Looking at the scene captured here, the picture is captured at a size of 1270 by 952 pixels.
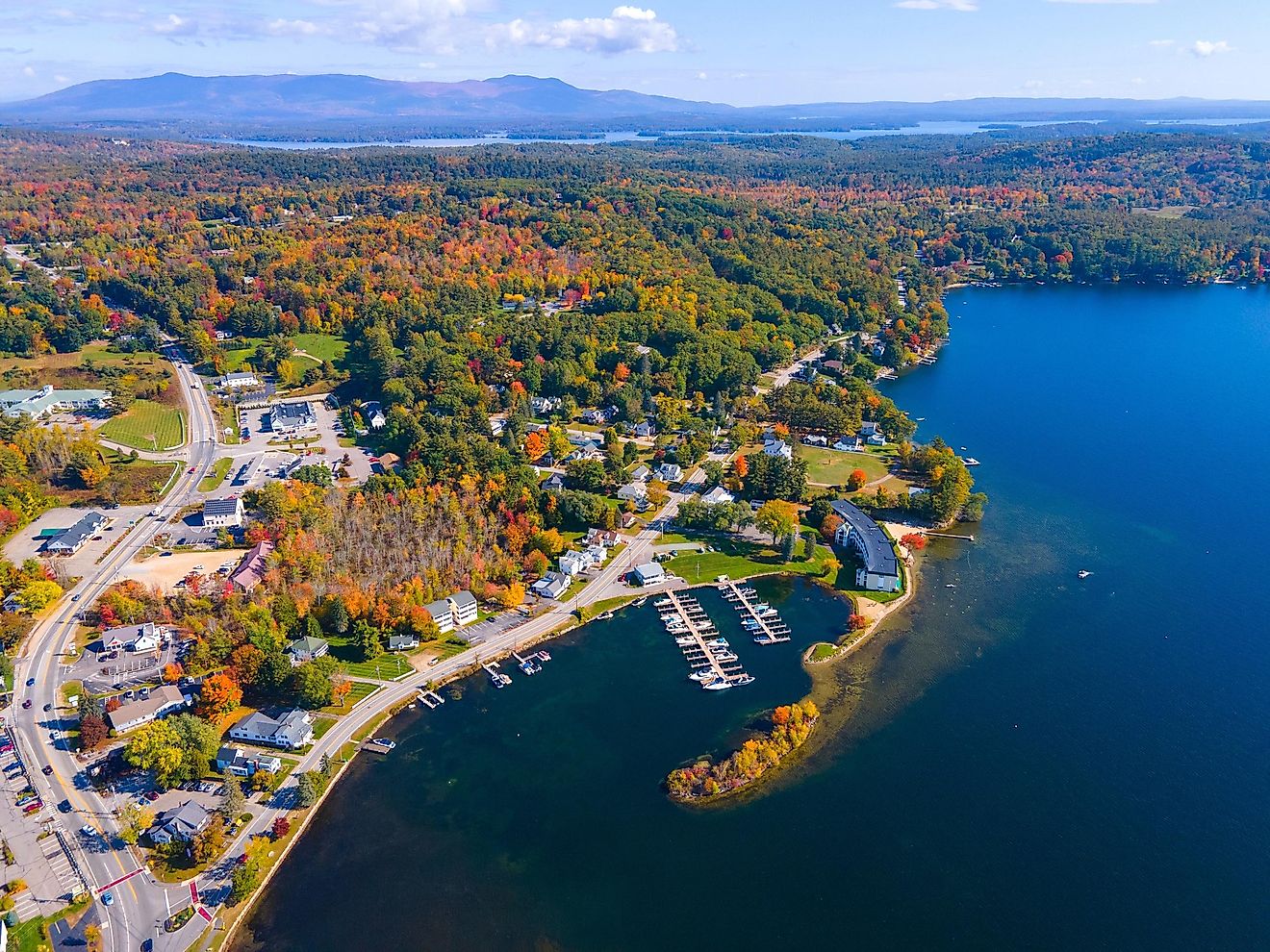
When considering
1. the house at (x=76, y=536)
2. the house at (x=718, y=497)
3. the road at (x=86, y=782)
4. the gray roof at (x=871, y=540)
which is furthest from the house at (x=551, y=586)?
the house at (x=76, y=536)

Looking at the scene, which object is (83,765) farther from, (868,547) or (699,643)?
(868,547)

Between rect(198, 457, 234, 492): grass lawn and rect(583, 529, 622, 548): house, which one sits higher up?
rect(198, 457, 234, 492): grass lawn

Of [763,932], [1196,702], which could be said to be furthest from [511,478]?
[1196,702]

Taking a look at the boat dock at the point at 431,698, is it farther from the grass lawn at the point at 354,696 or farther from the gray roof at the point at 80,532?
the gray roof at the point at 80,532

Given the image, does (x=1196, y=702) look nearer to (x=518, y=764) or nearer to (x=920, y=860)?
(x=920, y=860)

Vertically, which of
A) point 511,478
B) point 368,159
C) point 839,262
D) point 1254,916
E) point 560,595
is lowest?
point 1254,916

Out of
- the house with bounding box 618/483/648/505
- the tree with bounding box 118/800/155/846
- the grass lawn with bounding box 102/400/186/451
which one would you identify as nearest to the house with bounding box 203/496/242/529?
the grass lawn with bounding box 102/400/186/451

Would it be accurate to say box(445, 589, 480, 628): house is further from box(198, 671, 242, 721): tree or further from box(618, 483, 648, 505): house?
box(618, 483, 648, 505): house
